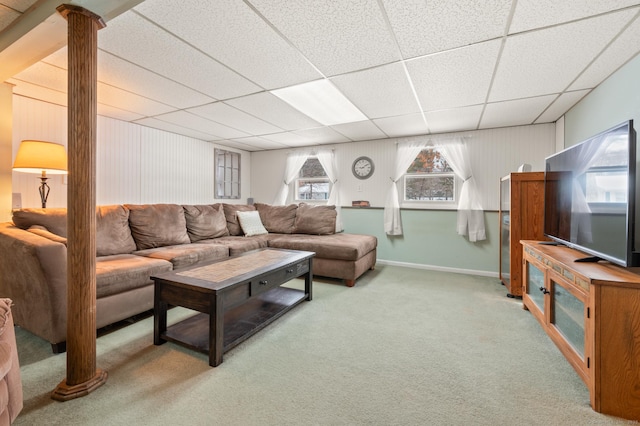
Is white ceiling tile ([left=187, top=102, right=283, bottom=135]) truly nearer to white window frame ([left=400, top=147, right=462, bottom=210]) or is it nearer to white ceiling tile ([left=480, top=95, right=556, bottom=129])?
white window frame ([left=400, top=147, right=462, bottom=210])

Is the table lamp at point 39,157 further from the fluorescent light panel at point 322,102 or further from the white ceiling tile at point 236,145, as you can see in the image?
the white ceiling tile at point 236,145

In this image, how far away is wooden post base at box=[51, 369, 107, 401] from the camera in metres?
1.40

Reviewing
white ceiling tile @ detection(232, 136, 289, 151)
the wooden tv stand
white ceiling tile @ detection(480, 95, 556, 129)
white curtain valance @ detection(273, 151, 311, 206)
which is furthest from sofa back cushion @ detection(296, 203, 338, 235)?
the wooden tv stand

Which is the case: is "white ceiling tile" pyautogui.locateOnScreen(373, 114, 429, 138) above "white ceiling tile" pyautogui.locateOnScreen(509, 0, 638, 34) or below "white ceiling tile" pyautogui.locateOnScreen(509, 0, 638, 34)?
above

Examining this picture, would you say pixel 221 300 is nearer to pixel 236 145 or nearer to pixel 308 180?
pixel 308 180

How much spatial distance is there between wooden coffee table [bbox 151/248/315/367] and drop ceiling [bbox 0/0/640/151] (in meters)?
1.67

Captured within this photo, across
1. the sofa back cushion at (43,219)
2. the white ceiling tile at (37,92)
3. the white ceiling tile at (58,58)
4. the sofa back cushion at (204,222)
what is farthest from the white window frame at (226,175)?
the white ceiling tile at (58,58)

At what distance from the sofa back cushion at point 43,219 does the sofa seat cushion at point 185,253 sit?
678mm

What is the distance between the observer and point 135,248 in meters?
3.06

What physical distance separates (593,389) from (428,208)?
313 cm

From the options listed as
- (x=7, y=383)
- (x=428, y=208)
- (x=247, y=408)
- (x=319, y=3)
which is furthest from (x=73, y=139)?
(x=428, y=208)

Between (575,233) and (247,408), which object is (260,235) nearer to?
(247,408)

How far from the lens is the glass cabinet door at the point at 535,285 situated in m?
2.21

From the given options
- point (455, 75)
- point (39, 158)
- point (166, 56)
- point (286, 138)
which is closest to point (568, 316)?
point (455, 75)
